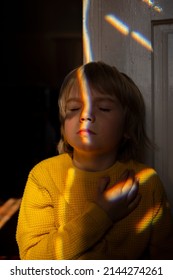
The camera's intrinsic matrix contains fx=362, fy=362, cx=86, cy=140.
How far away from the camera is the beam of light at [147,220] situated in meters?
0.80

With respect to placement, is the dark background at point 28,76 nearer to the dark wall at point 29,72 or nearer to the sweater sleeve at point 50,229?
the dark wall at point 29,72

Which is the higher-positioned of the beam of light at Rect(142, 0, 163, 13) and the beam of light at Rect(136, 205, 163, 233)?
the beam of light at Rect(142, 0, 163, 13)

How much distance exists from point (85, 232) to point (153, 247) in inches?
6.9

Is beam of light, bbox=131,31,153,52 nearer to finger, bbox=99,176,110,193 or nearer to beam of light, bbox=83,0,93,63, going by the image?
beam of light, bbox=83,0,93,63

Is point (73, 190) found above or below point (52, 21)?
below

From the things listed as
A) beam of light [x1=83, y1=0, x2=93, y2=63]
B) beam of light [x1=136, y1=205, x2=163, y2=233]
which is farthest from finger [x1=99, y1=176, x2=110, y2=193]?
beam of light [x1=83, y1=0, x2=93, y2=63]

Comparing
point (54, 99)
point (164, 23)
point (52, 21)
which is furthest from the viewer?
point (52, 21)

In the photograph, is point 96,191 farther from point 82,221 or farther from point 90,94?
point 90,94

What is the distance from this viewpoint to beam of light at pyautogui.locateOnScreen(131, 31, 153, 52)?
35.9 inches

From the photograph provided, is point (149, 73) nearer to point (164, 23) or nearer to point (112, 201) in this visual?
point (164, 23)

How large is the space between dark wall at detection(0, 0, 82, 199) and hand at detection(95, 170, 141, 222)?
1.19 feet

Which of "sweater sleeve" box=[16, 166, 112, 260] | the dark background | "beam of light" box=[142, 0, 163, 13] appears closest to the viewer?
"sweater sleeve" box=[16, 166, 112, 260]
